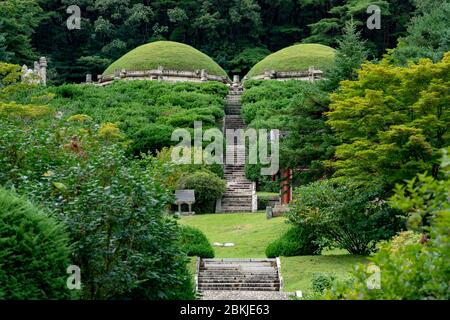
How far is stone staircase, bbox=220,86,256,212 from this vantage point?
27984mm

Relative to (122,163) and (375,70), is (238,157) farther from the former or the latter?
(122,163)

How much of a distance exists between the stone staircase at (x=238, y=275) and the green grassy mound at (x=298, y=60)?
30804 mm

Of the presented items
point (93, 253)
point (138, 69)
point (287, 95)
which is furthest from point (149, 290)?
point (138, 69)

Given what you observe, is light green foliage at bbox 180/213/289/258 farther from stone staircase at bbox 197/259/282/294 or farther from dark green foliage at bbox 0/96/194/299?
dark green foliage at bbox 0/96/194/299

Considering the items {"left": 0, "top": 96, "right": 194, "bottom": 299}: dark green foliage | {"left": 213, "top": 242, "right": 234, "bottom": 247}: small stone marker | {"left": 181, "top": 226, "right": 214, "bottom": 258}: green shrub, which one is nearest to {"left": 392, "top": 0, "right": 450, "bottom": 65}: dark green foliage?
{"left": 213, "top": 242, "right": 234, "bottom": 247}: small stone marker

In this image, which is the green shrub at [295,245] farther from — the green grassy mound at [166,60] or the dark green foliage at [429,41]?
the green grassy mound at [166,60]

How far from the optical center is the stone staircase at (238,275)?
634 inches

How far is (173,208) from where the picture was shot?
2795 cm

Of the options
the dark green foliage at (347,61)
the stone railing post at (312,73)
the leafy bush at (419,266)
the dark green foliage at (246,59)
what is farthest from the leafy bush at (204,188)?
the dark green foliage at (246,59)

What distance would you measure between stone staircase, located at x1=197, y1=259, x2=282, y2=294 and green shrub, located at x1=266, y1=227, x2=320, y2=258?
2.56 feet

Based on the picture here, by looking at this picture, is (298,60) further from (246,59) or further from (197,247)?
(197,247)

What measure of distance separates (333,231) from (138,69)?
104 ft

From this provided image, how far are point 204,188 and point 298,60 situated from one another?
75.9ft
